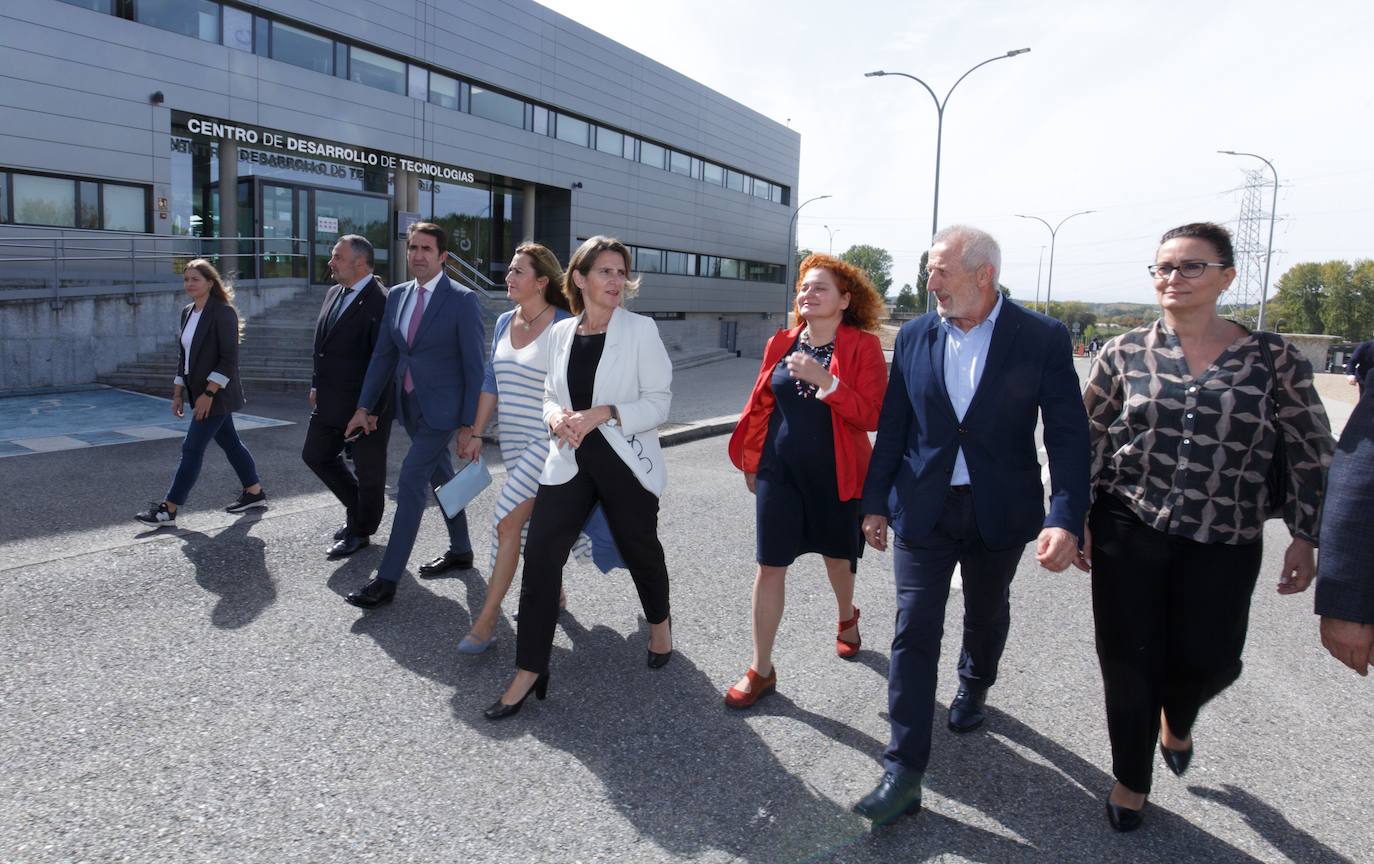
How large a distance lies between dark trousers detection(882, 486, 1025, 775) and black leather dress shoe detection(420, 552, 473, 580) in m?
2.99

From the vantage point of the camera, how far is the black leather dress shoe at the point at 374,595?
14.6 ft

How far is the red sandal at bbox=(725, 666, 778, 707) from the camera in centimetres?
353

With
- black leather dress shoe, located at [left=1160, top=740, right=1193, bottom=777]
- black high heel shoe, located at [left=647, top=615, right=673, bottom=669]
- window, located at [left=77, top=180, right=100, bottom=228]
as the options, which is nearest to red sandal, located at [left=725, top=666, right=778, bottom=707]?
black high heel shoe, located at [left=647, top=615, right=673, bottom=669]

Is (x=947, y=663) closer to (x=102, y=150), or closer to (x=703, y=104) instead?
(x=102, y=150)

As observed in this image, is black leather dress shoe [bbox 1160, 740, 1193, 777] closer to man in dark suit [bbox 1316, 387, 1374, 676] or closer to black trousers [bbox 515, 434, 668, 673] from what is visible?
man in dark suit [bbox 1316, 387, 1374, 676]

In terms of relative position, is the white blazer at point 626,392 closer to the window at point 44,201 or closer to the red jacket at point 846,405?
the red jacket at point 846,405

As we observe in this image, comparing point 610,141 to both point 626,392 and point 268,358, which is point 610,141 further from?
point 626,392

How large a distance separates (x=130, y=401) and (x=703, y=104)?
2967cm

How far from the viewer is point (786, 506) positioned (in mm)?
3582

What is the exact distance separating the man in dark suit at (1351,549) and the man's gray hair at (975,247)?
45.3 inches

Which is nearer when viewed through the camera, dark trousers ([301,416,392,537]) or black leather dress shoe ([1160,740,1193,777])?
black leather dress shoe ([1160,740,1193,777])

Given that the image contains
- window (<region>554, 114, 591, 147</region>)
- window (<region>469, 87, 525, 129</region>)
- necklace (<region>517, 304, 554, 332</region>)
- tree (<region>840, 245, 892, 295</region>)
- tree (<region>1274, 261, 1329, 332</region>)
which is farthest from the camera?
tree (<region>840, 245, 892, 295</region>)

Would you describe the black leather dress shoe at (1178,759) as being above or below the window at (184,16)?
below

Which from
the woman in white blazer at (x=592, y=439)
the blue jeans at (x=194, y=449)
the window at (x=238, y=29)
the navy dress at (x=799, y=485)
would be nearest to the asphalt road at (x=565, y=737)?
the woman in white blazer at (x=592, y=439)
